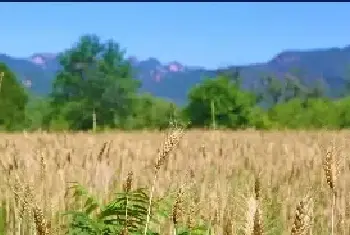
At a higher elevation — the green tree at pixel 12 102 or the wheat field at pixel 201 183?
the green tree at pixel 12 102

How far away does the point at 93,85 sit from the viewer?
3976 inches

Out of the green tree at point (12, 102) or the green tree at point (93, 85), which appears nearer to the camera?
the green tree at point (12, 102)

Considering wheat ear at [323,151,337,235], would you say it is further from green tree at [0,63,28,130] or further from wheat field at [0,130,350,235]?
green tree at [0,63,28,130]

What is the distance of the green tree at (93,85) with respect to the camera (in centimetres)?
9144

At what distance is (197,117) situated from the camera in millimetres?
88250

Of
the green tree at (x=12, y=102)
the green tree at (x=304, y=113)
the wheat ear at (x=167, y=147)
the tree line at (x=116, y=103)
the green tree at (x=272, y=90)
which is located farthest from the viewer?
the green tree at (x=272, y=90)

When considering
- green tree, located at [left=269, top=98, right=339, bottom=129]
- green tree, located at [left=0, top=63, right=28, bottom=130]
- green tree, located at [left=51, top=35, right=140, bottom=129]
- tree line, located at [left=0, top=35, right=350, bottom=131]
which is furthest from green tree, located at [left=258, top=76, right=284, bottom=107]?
green tree, located at [left=0, top=63, right=28, bottom=130]

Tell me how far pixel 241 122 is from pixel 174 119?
89.0 meters

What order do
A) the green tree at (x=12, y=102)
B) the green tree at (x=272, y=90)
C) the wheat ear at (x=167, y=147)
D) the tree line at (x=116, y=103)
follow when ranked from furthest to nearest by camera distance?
1. the green tree at (x=272, y=90)
2. the tree line at (x=116, y=103)
3. the green tree at (x=12, y=102)
4. the wheat ear at (x=167, y=147)

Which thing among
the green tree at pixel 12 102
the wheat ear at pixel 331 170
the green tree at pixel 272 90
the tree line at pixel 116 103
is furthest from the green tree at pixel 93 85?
the wheat ear at pixel 331 170

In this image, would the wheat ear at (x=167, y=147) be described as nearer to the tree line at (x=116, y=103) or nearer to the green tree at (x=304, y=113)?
the tree line at (x=116, y=103)

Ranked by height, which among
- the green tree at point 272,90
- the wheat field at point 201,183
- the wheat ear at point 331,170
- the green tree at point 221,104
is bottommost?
the wheat field at point 201,183

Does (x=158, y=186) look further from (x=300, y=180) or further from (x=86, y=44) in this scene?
(x=86, y=44)

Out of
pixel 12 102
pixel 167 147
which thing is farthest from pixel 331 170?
pixel 12 102
